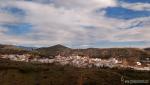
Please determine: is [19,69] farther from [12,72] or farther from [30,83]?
[30,83]

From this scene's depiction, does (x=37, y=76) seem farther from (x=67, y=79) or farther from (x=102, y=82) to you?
(x=102, y=82)

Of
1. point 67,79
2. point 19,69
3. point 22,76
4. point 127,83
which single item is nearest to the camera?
point 127,83

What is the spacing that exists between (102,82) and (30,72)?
61.8ft

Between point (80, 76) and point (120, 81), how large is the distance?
9.67 m

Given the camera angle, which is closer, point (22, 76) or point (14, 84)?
point (14, 84)

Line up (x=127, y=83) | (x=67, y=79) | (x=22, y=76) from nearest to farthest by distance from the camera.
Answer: (x=127, y=83) < (x=67, y=79) < (x=22, y=76)

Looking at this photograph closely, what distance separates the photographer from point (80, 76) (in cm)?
6153

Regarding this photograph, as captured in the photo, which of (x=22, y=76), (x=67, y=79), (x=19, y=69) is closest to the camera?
(x=67, y=79)

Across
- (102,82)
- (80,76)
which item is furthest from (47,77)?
(102,82)

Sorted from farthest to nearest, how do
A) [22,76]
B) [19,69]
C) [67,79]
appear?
[19,69], [22,76], [67,79]

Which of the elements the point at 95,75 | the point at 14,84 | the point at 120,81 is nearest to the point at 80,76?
the point at 95,75

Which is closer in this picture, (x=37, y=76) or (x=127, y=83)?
(x=127, y=83)

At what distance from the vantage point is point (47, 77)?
61406 millimetres

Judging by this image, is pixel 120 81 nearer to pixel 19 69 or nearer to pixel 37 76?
pixel 37 76
